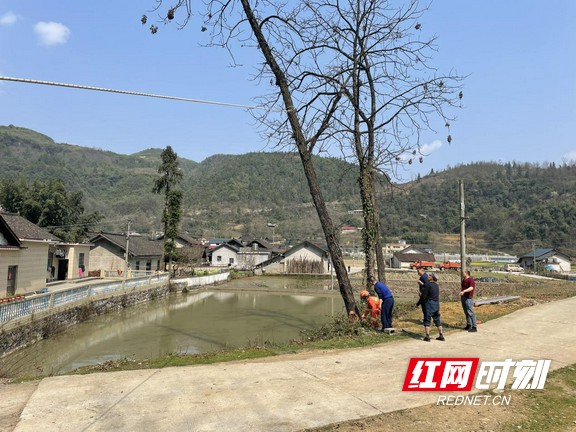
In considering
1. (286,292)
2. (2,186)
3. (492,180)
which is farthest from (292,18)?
(492,180)

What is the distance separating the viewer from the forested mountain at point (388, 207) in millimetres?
103062

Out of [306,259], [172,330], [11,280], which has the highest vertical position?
[11,280]

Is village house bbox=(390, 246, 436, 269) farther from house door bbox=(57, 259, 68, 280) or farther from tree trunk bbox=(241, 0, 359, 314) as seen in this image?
tree trunk bbox=(241, 0, 359, 314)

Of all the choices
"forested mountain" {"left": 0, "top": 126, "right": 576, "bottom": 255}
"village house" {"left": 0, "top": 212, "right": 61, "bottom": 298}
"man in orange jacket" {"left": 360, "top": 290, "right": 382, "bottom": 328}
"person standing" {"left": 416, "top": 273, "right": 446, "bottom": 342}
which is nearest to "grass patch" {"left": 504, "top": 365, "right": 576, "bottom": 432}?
"person standing" {"left": 416, "top": 273, "right": 446, "bottom": 342}

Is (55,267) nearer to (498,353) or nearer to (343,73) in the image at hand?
(343,73)

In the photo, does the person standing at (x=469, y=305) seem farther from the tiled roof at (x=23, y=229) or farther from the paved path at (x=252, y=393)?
the tiled roof at (x=23, y=229)

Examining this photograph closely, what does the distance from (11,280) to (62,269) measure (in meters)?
12.2

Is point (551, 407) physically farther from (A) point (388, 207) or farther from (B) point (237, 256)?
(A) point (388, 207)

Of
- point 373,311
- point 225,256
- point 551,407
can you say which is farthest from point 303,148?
point 225,256

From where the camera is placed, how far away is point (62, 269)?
1192 inches

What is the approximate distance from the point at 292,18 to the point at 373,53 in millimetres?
2993

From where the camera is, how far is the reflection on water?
38.8 ft

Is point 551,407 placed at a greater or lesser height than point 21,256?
lesser

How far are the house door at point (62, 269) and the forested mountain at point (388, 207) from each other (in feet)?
193
